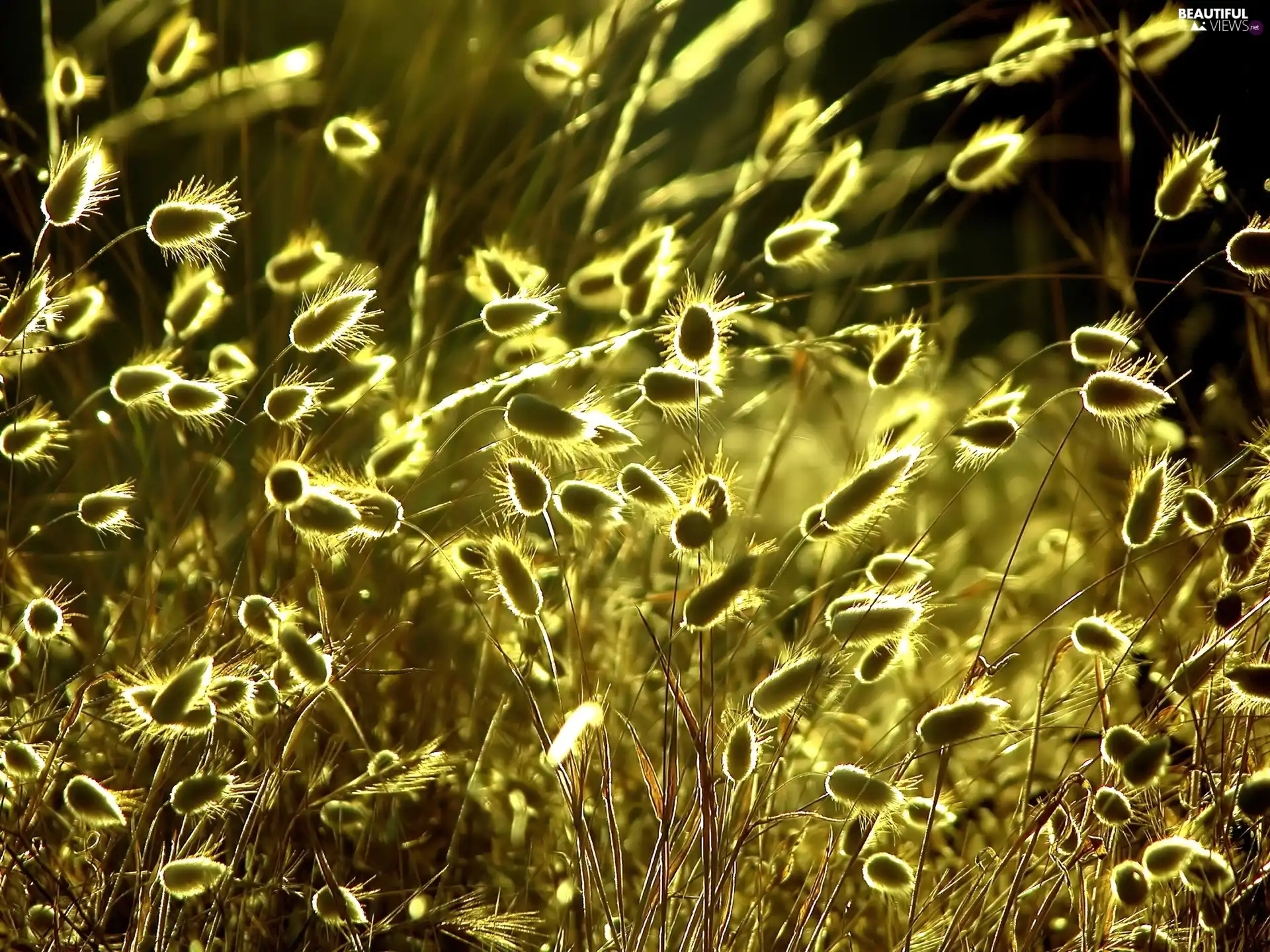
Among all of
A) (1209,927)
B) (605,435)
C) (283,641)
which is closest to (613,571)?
(605,435)

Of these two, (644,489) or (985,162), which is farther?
(985,162)

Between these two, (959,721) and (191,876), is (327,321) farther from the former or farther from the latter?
(959,721)

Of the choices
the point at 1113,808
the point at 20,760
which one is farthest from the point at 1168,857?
the point at 20,760

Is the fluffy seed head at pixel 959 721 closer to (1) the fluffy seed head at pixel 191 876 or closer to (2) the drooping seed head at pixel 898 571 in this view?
(2) the drooping seed head at pixel 898 571

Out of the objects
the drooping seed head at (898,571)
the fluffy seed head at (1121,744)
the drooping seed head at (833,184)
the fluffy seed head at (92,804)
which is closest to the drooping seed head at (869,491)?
the drooping seed head at (898,571)

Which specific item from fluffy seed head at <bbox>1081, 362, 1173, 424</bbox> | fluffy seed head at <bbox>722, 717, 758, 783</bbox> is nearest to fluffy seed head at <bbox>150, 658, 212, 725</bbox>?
fluffy seed head at <bbox>722, 717, 758, 783</bbox>

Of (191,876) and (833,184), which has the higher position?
(833,184)
